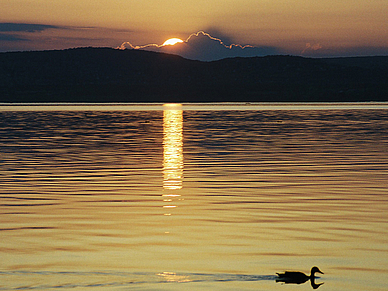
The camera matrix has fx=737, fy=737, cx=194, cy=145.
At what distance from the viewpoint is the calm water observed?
11.1 metres

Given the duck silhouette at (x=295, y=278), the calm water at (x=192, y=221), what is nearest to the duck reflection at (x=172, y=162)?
the calm water at (x=192, y=221)

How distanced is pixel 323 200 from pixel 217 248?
6025mm

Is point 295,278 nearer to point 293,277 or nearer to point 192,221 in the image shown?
point 293,277

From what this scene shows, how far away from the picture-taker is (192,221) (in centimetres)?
1548

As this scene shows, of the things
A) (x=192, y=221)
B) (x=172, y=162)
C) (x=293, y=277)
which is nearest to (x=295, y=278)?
(x=293, y=277)

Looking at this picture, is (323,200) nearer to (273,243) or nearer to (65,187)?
(273,243)

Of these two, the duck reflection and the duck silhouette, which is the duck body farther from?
the duck reflection

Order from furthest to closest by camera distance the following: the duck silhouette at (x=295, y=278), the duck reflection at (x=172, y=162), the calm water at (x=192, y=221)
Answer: the duck reflection at (x=172, y=162)
the calm water at (x=192, y=221)
the duck silhouette at (x=295, y=278)

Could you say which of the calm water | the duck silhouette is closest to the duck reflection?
the calm water

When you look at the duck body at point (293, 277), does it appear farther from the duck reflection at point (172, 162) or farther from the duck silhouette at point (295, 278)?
the duck reflection at point (172, 162)

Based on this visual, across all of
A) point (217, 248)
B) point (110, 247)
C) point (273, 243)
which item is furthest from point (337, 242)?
point (110, 247)

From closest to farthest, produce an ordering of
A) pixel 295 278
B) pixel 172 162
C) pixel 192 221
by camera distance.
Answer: pixel 295 278 → pixel 192 221 → pixel 172 162

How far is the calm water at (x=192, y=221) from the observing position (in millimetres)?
11125

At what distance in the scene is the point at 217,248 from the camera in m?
12.9
